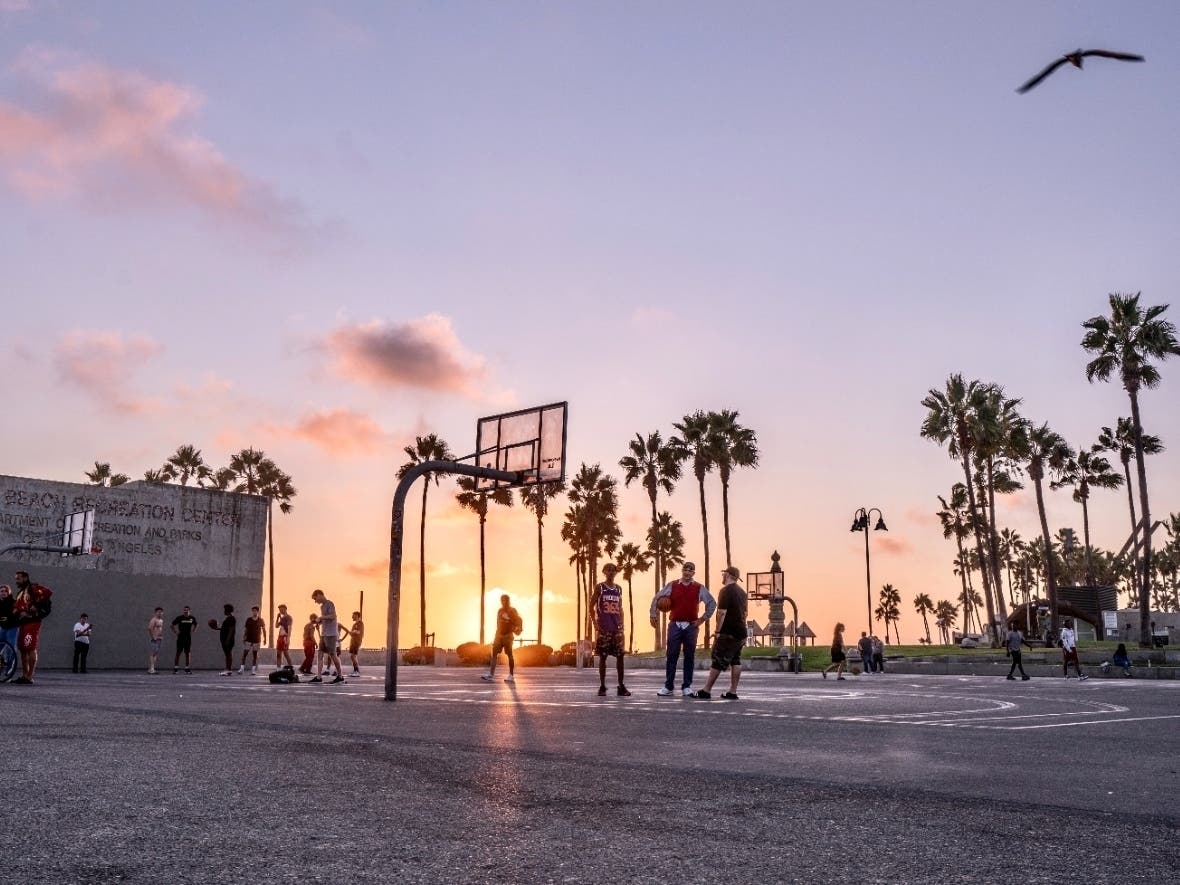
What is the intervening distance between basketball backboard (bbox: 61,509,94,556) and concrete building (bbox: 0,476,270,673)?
0.80m

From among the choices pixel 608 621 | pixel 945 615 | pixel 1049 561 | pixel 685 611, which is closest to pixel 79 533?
pixel 608 621

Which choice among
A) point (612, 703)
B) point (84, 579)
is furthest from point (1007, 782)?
point (84, 579)

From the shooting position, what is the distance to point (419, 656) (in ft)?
192

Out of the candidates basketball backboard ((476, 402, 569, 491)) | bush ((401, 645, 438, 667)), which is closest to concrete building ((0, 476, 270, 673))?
bush ((401, 645, 438, 667))

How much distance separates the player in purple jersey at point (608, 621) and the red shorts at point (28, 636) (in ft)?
31.7

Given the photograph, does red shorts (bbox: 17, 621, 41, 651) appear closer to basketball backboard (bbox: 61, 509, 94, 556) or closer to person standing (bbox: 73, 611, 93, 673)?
person standing (bbox: 73, 611, 93, 673)

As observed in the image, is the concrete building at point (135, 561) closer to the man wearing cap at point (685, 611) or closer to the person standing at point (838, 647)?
the person standing at point (838, 647)

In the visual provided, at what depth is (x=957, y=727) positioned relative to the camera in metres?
10.5

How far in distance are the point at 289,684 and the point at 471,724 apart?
12.4m

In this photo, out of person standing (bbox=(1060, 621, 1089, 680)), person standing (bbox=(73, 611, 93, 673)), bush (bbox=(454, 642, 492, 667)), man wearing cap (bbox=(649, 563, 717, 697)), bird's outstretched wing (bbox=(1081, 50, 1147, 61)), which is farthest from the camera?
bush (bbox=(454, 642, 492, 667))

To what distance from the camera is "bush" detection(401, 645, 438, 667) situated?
58.4 meters

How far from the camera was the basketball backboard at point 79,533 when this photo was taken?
36031mm

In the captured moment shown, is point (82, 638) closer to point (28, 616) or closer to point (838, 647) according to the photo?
point (28, 616)

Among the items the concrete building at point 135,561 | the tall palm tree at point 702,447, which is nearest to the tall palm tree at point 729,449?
the tall palm tree at point 702,447
